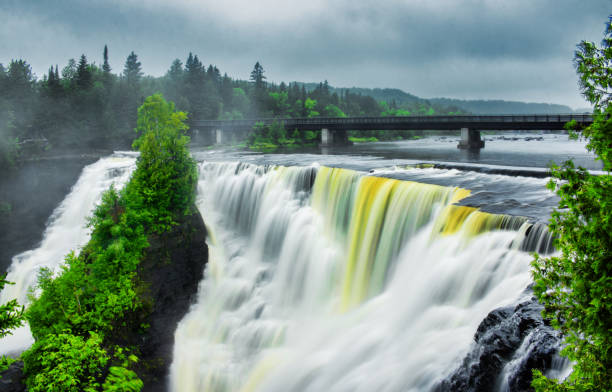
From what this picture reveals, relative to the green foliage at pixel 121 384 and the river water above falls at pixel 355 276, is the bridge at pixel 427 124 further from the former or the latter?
the green foliage at pixel 121 384

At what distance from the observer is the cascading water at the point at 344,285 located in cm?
1346

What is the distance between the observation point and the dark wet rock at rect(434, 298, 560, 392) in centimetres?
900

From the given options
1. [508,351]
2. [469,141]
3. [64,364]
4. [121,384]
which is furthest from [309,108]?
[508,351]

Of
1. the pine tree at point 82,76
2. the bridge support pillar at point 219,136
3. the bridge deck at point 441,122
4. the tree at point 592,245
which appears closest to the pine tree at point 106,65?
the pine tree at point 82,76

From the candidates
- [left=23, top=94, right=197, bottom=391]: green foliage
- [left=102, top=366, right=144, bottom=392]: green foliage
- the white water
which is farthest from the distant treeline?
[left=102, top=366, right=144, bottom=392]: green foliage

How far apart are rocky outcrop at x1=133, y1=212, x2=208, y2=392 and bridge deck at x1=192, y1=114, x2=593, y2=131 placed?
36.2m

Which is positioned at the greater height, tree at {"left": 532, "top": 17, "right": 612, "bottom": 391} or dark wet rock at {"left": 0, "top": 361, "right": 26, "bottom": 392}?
tree at {"left": 532, "top": 17, "right": 612, "bottom": 391}

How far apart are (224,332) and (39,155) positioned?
5078cm

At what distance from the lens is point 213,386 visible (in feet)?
58.6

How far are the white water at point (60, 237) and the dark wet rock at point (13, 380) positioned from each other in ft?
15.2

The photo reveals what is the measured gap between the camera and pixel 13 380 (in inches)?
661

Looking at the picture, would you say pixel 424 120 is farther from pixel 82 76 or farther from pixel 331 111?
pixel 331 111

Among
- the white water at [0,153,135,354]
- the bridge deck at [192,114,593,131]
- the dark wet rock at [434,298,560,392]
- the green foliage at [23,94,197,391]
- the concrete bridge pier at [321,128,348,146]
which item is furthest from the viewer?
the concrete bridge pier at [321,128,348,146]

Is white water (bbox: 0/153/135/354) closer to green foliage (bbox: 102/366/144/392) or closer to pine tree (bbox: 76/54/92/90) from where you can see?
green foliage (bbox: 102/366/144/392)
